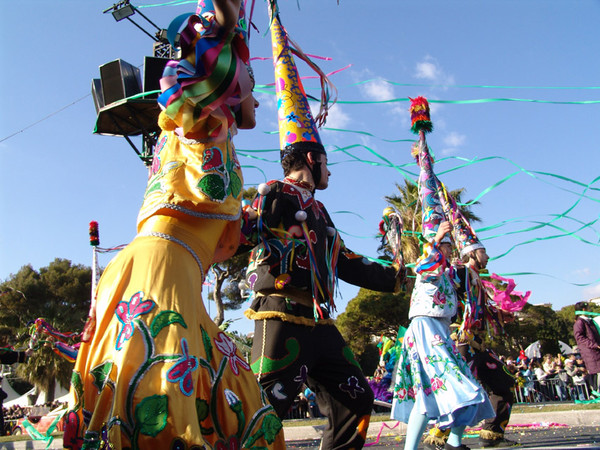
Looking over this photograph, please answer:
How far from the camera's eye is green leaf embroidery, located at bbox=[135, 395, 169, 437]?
5.37 feet

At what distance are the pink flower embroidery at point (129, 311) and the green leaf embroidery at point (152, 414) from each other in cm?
22

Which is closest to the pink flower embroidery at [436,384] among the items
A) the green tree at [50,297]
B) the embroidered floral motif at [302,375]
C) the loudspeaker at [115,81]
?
the embroidered floral motif at [302,375]

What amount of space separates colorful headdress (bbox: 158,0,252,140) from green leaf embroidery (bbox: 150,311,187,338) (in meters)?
0.77

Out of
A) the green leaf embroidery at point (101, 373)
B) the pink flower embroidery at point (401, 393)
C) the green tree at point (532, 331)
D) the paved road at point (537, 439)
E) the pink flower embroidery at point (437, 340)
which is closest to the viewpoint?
the green leaf embroidery at point (101, 373)

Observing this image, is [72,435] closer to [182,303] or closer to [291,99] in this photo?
[182,303]

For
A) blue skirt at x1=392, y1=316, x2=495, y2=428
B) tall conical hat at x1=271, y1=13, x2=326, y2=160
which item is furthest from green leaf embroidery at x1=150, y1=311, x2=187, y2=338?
blue skirt at x1=392, y1=316, x2=495, y2=428

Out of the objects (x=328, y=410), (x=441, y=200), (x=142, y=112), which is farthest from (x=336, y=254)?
(x=142, y=112)

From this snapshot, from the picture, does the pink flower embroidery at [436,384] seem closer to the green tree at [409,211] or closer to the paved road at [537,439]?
the paved road at [537,439]

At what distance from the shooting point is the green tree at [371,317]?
73.5 ft

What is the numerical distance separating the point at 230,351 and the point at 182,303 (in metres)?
0.32

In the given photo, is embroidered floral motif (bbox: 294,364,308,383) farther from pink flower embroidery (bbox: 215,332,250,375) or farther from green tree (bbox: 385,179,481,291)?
green tree (bbox: 385,179,481,291)

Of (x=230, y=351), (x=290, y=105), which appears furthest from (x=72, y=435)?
(x=290, y=105)

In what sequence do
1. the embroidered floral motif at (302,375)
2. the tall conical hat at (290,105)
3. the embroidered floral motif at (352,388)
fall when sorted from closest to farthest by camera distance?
1. the embroidered floral motif at (302,375)
2. the embroidered floral motif at (352,388)
3. the tall conical hat at (290,105)

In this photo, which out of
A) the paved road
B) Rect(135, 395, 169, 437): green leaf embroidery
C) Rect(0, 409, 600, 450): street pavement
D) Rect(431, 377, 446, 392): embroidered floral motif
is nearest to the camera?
Rect(135, 395, 169, 437): green leaf embroidery
